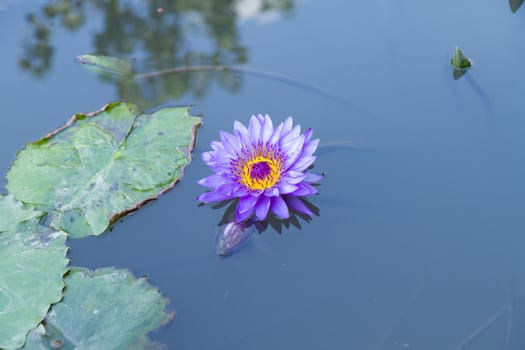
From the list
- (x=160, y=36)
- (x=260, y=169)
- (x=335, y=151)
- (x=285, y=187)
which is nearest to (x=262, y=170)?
(x=260, y=169)

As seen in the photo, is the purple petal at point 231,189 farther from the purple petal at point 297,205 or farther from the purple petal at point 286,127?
the purple petal at point 286,127

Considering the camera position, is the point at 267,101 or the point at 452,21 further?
the point at 452,21

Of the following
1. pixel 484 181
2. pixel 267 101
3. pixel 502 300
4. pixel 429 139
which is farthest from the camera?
pixel 267 101

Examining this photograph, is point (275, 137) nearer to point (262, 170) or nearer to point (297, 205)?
point (262, 170)

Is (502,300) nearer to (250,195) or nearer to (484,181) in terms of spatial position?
(484,181)

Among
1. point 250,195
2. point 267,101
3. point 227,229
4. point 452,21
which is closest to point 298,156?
point 250,195

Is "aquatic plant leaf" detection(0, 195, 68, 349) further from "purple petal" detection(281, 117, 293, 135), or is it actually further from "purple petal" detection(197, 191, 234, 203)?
"purple petal" detection(281, 117, 293, 135)
